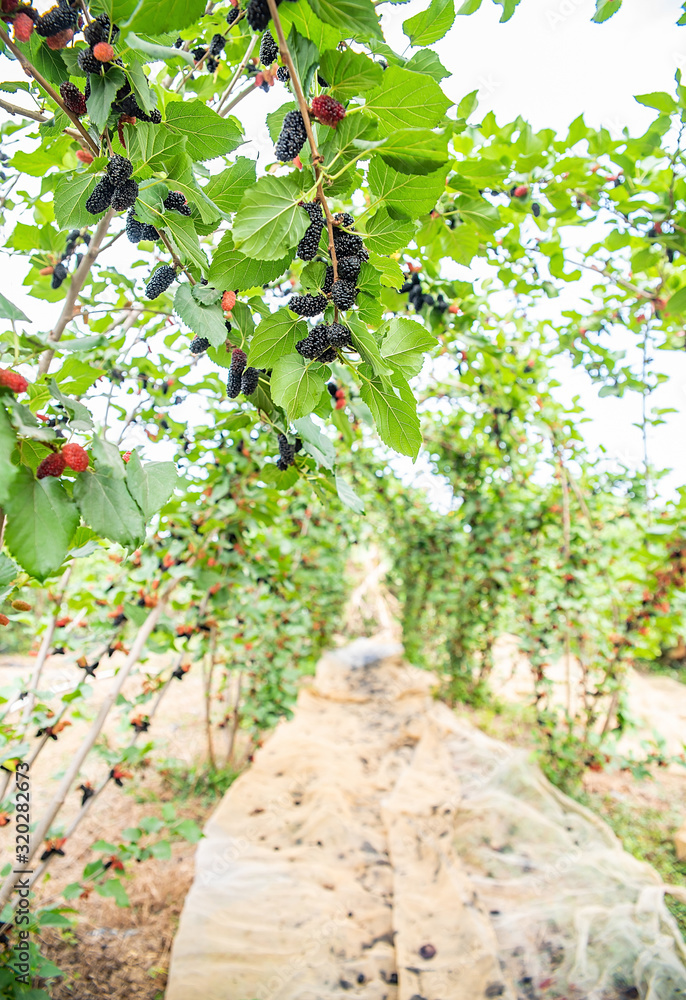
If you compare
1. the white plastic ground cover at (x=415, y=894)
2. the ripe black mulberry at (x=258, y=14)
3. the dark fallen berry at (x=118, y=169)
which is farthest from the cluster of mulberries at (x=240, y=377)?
the white plastic ground cover at (x=415, y=894)

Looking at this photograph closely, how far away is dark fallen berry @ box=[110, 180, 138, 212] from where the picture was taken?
0.52 metres

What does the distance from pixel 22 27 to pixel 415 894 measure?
2522 millimetres

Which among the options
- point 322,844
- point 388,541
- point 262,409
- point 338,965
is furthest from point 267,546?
point 388,541

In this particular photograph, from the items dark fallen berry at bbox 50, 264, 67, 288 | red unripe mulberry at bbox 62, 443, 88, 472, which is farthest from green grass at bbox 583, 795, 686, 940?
dark fallen berry at bbox 50, 264, 67, 288

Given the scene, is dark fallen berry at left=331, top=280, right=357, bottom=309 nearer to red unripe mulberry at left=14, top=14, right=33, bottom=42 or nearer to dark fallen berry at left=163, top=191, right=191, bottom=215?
dark fallen berry at left=163, top=191, right=191, bottom=215

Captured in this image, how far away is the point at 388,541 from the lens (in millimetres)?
5574

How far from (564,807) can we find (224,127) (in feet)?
10.2

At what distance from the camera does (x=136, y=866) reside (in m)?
2.25

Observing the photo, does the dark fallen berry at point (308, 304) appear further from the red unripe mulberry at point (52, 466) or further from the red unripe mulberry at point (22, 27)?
the red unripe mulberry at point (22, 27)

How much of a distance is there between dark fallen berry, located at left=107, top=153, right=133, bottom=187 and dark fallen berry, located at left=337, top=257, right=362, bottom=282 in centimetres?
25

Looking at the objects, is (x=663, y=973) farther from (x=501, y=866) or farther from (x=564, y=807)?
(x=564, y=807)

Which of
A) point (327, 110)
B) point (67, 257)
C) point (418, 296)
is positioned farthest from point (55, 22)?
point (418, 296)

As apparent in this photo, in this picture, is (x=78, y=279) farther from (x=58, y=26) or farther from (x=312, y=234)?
(x=312, y=234)

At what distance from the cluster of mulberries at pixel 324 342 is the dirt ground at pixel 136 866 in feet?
5.15
